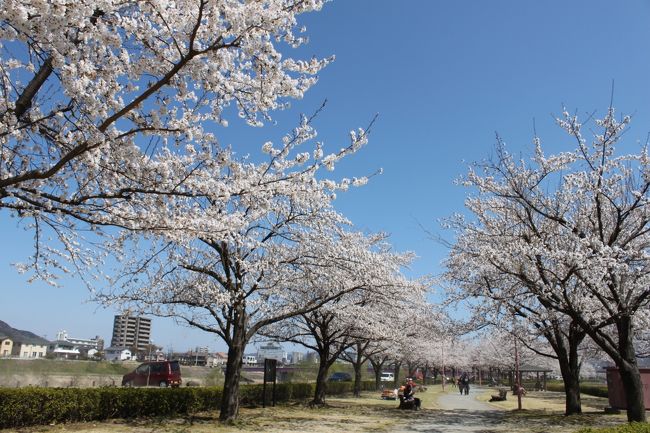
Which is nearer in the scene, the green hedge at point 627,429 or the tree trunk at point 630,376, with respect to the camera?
the green hedge at point 627,429

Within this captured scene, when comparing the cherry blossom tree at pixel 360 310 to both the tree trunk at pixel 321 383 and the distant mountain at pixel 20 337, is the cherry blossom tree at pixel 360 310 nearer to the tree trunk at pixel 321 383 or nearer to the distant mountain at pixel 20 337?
the tree trunk at pixel 321 383

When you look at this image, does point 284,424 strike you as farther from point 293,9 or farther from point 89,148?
point 293,9

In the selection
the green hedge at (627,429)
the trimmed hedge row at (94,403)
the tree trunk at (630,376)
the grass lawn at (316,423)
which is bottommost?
the grass lawn at (316,423)

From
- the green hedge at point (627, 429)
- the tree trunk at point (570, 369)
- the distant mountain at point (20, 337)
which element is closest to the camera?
the green hedge at point (627, 429)

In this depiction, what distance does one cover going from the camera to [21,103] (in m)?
5.52

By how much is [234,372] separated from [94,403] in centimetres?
358

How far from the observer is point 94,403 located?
1254cm

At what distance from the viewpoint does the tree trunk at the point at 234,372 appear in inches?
533

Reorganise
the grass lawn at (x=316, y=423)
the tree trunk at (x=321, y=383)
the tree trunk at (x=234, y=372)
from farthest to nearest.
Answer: the tree trunk at (x=321, y=383), the tree trunk at (x=234, y=372), the grass lawn at (x=316, y=423)

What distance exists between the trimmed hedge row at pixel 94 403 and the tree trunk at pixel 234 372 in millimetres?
2243

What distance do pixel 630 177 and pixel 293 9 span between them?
10934 millimetres

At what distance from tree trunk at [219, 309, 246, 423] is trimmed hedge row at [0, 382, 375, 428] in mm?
2243

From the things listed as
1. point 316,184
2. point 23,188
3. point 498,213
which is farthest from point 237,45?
point 498,213

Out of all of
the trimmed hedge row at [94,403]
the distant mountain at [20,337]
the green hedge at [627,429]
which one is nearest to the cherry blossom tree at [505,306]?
the green hedge at [627,429]
